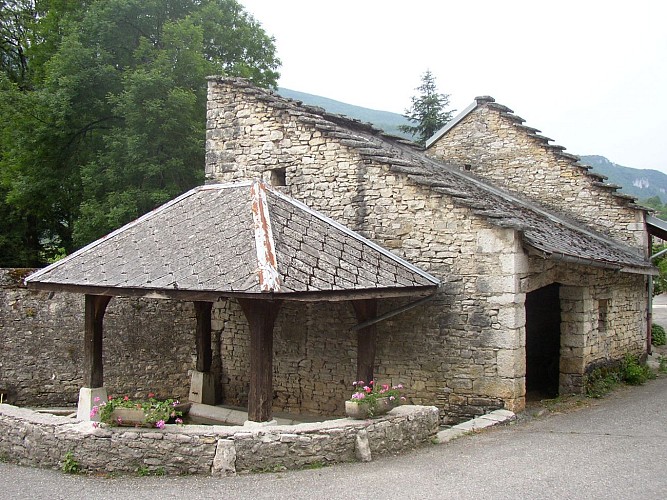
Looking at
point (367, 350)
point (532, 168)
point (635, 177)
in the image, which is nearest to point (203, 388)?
point (367, 350)

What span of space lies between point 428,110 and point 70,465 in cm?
→ 2394

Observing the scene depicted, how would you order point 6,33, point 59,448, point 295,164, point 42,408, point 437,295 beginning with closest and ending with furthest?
1. point 59,448
2. point 437,295
3. point 295,164
4. point 42,408
5. point 6,33

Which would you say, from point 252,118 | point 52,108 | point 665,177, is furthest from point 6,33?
point 665,177

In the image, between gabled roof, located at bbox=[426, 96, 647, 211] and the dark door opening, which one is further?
gabled roof, located at bbox=[426, 96, 647, 211]

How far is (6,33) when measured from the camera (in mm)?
22969

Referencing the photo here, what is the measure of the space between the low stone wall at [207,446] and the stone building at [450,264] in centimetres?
237

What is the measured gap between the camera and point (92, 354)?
861 cm

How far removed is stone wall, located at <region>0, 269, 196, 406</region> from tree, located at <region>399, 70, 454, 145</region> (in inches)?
719

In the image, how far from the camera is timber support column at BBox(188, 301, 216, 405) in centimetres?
1104

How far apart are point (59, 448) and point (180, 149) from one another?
10.9 meters

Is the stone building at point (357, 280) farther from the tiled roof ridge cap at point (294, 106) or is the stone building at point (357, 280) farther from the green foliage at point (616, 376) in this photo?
the green foliage at point (616, 376)

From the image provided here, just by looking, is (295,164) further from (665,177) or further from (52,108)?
(665,177)

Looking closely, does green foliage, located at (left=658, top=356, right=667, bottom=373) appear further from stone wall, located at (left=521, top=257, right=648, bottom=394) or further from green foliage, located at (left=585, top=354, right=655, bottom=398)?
stone wall, located at (left=521, top=257, right=648, bottom=394)

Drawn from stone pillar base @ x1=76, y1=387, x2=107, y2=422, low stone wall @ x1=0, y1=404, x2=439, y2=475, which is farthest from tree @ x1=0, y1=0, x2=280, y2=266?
low stone wall @ x1=0, y1=404, x2=439, y2=475
